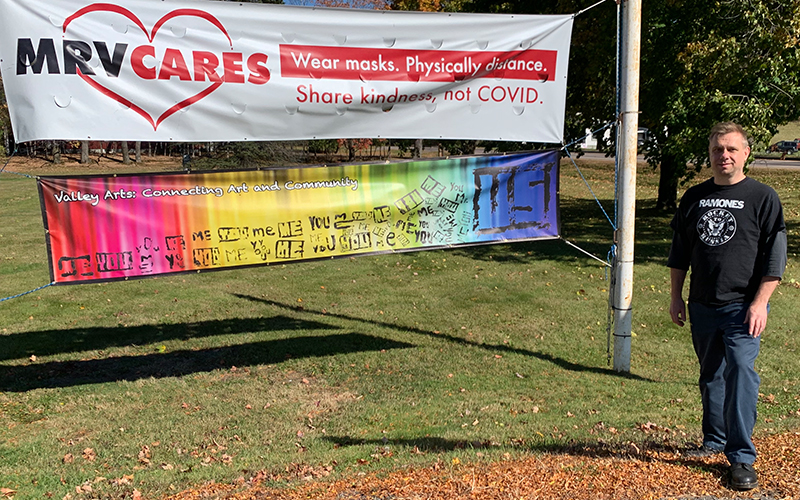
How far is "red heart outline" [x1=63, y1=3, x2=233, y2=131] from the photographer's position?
5270 millimetres

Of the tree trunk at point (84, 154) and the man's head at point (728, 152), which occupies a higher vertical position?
the tree trunk at point (84, 154)

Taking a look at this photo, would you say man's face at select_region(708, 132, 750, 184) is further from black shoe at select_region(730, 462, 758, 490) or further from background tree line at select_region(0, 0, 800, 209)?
background tree line at select_region(0, 0, 800, 209)

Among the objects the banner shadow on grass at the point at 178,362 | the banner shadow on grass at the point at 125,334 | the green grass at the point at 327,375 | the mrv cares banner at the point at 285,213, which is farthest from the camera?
the banner shadow on grass at the point at 125,334

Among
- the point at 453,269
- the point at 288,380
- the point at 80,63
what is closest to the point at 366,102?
the point at 80,63

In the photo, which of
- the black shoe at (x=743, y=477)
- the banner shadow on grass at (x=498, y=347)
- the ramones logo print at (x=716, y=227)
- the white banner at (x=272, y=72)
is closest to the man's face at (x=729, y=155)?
the ramones logo print at (x=716, y=227)

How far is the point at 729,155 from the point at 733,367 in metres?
1.32

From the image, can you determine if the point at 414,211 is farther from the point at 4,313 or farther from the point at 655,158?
the point at 655,158

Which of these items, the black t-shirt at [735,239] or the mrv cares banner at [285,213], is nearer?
the black t-shirt at [735,239]

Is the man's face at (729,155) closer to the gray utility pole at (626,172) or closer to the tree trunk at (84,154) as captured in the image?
the gray utility pole at (626,172)

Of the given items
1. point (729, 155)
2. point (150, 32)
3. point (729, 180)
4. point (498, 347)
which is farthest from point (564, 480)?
point (150, 32)

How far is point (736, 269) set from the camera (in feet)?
13.1

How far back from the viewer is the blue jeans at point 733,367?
399 cm

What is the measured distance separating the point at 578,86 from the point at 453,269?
8987 mm

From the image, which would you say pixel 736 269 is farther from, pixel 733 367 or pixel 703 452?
pixel 703 452
